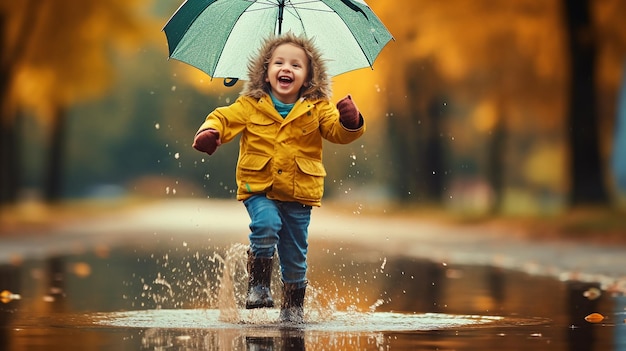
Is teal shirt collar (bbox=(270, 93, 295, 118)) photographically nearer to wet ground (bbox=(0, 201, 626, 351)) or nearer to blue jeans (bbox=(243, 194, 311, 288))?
blue jeans (bbox=(243, 194, 311, 288))

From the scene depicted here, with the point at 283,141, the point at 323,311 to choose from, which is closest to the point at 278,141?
the point at 283,141

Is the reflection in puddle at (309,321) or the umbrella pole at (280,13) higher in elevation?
the umbrella pole at (280,13)

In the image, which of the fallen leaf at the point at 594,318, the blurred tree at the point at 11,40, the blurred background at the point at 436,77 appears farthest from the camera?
the blurred tree at the point at 11,40

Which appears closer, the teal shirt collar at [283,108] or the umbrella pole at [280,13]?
the teal shirt collar at [283,108]

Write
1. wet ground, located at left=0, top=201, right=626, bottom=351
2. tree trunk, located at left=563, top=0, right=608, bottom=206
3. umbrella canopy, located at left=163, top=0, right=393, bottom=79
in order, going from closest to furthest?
wet ground, located at left=0, top=201, right=626, bottom=351 < umbrella canopy, located at left=163, top=0, right=393, bottom=79 < tree trunk, located at left=563, top=0, right=608, bottom=206

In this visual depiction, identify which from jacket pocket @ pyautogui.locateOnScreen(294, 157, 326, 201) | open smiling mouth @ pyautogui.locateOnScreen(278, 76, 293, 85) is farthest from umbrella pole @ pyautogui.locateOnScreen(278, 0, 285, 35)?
jacket pocket @ pyautogui.locateOnScreen(294, 157, 326, 201)

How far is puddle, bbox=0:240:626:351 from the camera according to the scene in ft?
25.8

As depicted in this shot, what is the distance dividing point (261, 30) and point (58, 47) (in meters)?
18.8

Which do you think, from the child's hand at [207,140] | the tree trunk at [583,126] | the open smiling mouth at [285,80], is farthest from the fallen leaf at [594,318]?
the tree trunk at [583,126]

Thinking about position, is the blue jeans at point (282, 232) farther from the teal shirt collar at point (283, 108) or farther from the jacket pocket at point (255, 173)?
the teal shirt collar at point (283, 108)

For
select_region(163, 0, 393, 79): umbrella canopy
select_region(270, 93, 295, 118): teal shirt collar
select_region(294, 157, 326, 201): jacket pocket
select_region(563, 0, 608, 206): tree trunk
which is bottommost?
select_region(294, 157, 326, 201): jacket pocket

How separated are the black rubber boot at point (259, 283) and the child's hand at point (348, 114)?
991 mm

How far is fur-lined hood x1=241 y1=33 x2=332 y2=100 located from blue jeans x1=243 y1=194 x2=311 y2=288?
701mm

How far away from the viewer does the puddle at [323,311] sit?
786 centimetres
